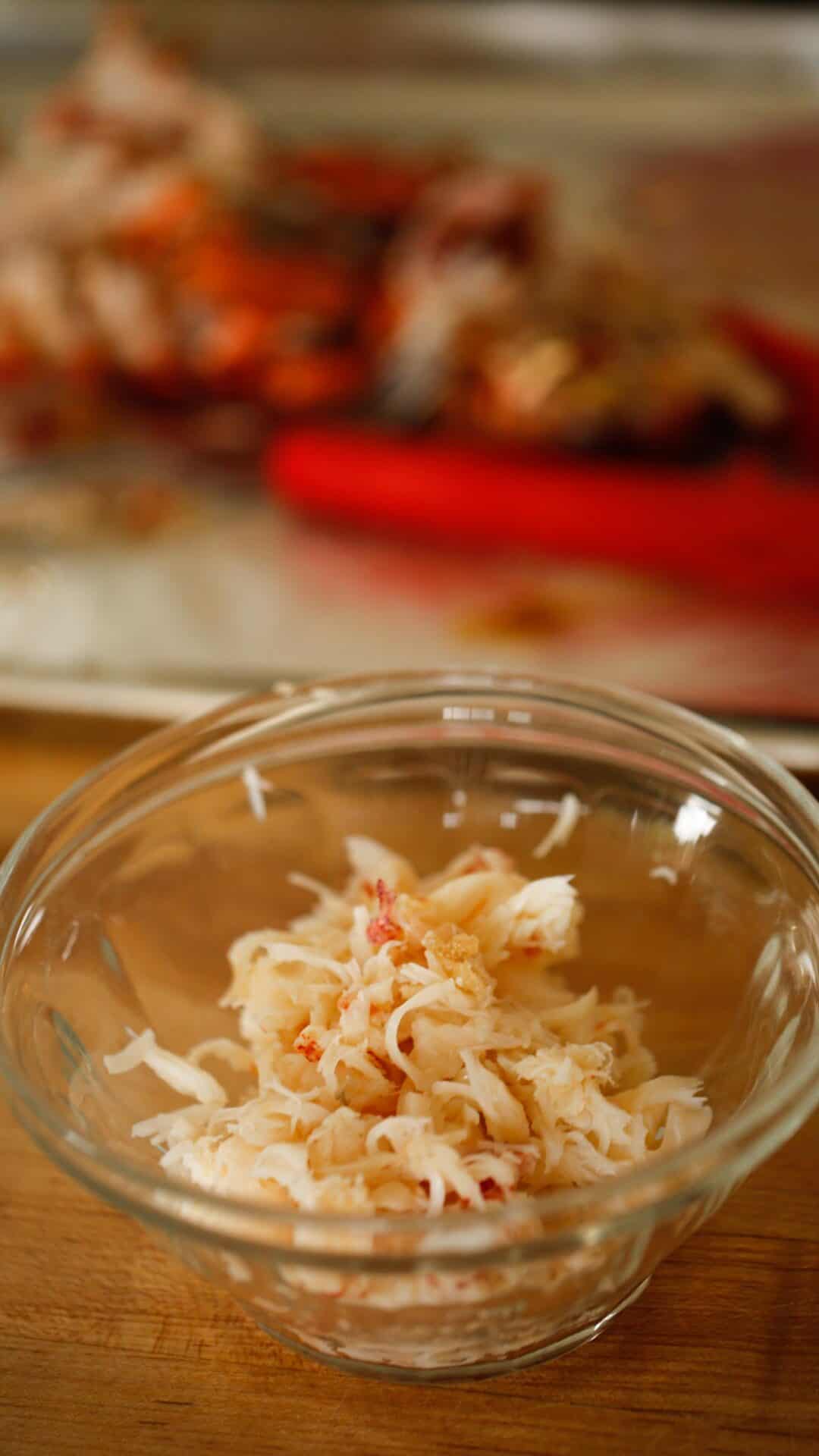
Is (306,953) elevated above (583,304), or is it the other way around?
(583,304)

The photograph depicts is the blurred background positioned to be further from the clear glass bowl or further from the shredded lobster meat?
the shredded lobster meat

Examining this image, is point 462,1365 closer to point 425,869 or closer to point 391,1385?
point 391,1385

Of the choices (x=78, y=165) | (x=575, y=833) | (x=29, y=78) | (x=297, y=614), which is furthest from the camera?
(x=29, y=78)

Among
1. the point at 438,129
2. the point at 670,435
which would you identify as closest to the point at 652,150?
the point at 438,129

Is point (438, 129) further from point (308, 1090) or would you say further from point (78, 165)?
point (308, 1090)

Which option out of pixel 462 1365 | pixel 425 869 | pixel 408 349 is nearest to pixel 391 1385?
pixel 462 1365

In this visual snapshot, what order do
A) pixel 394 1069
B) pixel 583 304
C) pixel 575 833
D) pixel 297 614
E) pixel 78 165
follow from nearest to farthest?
pixel 394 1069, pixel 575 833, pixel 297 614, pixel 583 304, pixel 78 165
